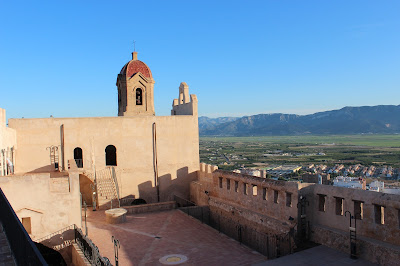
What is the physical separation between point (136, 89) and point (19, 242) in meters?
19.1

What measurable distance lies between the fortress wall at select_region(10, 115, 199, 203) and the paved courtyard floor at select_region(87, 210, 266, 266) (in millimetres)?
3372

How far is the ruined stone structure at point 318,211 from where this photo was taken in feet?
37.6

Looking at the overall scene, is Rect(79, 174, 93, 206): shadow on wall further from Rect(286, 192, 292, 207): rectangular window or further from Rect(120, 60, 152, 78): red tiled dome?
Rect(286, 192, 292, 207): rectangular window

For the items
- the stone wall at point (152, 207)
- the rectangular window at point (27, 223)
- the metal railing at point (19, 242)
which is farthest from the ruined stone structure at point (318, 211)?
the metal railing at point (19, 242)

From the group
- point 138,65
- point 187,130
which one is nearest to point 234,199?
point 187,130

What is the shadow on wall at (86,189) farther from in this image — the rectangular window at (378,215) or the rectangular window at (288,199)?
the rectangular window at (378,215)

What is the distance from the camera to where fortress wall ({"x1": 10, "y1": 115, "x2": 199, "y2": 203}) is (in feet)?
69.6

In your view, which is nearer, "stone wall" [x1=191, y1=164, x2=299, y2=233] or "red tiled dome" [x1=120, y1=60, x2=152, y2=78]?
"stone wall" [x1=191, y1=164, x2=299, y2=233]

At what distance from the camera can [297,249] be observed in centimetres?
1377

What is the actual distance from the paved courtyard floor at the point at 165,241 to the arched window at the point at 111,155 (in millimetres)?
4360

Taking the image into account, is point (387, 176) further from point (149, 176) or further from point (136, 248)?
point (136, 248)

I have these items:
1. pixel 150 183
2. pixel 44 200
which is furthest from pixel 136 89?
pixel 44 200

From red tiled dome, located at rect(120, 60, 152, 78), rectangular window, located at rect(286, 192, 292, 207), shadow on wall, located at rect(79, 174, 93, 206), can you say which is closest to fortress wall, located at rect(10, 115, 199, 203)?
shadow on wall, located at rect(79, 174, 93, 206)

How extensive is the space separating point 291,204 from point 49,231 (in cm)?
959
